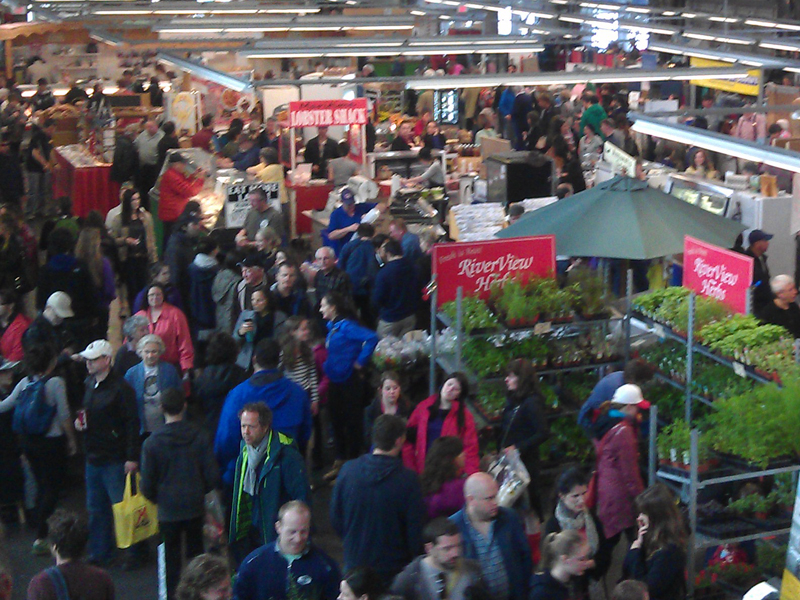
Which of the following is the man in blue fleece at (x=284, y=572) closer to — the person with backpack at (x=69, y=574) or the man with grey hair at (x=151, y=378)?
the person with backpack at (x=69, y=574)

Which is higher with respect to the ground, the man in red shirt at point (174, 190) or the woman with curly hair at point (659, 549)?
the man in red shirt at point (174, 190)

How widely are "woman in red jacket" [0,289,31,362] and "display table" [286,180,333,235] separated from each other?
5.00 meters

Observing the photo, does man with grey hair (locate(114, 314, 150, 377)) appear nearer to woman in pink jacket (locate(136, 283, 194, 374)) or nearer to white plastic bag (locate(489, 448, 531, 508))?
woman in pink jacket (locate(136, 283, 194, 374))

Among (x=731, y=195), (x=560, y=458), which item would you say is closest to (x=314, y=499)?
(x=560, y=458)

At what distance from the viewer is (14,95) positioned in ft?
58.5

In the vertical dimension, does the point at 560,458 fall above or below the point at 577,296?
below

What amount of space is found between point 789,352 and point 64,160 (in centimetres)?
1098

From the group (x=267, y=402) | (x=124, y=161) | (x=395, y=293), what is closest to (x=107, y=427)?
(x=267, y=402)

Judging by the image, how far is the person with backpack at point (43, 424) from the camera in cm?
639

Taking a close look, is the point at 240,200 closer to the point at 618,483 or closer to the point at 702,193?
the point at 702,193

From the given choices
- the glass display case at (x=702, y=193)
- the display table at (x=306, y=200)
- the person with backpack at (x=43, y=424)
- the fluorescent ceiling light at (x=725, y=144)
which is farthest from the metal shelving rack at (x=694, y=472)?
the display table at (x=306, y=200)

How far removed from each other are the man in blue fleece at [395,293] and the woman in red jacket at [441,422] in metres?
2.34

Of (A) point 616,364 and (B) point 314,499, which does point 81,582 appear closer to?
(B) point 314,499

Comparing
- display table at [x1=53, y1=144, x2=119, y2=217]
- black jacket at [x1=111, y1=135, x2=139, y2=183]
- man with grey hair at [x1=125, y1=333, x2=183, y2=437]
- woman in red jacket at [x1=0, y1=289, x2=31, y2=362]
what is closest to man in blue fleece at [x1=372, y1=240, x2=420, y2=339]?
man with grey hair at [x1=125, y1=333, x2=183, y2=437]
